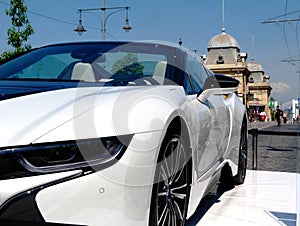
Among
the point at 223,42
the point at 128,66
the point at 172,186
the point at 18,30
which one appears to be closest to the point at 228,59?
the point at 223,42

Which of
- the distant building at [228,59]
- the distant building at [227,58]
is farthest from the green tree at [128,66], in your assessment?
the distant building at [227,58]

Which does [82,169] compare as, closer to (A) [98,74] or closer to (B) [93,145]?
(B) [93,145]

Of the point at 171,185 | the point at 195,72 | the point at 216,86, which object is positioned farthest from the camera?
the point at 195,72

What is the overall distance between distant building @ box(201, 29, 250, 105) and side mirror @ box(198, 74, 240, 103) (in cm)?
8000

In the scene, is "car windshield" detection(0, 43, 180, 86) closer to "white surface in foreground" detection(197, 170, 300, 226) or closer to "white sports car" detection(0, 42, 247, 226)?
"white sports car" detection(0, 42, 247, 226)

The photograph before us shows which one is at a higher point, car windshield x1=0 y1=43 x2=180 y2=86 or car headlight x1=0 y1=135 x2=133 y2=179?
car windshield x1=0 y1=43 x2=180 y2=86

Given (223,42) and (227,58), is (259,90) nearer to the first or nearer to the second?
(227,58)

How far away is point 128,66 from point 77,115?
4.41ft

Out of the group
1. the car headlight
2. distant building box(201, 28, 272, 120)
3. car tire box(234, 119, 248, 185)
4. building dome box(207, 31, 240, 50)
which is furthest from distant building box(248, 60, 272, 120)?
the car headlight

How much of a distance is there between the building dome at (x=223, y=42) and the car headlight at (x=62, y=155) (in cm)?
8790

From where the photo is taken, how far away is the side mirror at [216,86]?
3.12 meters

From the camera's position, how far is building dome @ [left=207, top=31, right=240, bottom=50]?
87875 millimetres

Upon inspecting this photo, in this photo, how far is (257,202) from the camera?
4020mm

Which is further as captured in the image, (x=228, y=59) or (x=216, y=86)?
(x=228, y=59)
